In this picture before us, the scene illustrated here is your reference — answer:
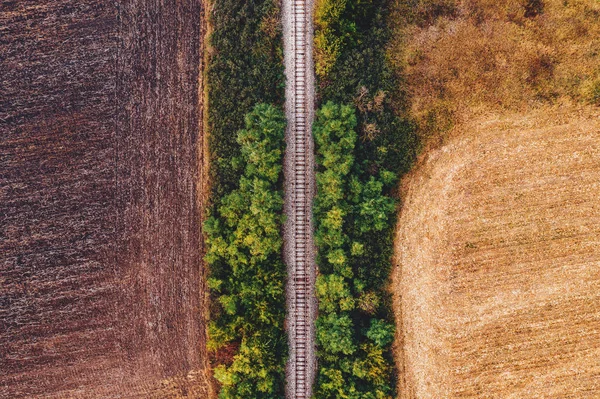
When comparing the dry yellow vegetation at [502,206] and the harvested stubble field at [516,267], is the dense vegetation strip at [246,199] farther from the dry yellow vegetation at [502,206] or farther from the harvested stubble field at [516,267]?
the harvested stubble field at [516,267]

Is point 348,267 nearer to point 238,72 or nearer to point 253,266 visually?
point 253,266

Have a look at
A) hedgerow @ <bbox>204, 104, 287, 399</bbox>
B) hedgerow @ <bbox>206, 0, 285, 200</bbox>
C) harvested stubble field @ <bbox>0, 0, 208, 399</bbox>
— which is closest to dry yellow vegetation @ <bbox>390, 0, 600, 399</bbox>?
hedgerow @ <bbox>206, 0, 285, 200</bbox>

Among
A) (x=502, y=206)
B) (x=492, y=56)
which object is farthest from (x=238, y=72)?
(x=502, y=206)

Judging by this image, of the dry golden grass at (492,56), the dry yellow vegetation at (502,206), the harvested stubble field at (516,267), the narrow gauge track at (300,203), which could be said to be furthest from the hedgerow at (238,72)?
the harvested stubble field at (516,267)

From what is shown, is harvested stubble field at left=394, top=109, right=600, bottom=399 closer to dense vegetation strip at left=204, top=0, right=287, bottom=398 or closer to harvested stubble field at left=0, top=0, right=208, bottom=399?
dense vegetation strip at left=204, top=0, right=287, bottom=398

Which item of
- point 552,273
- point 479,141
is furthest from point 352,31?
point 552,273
